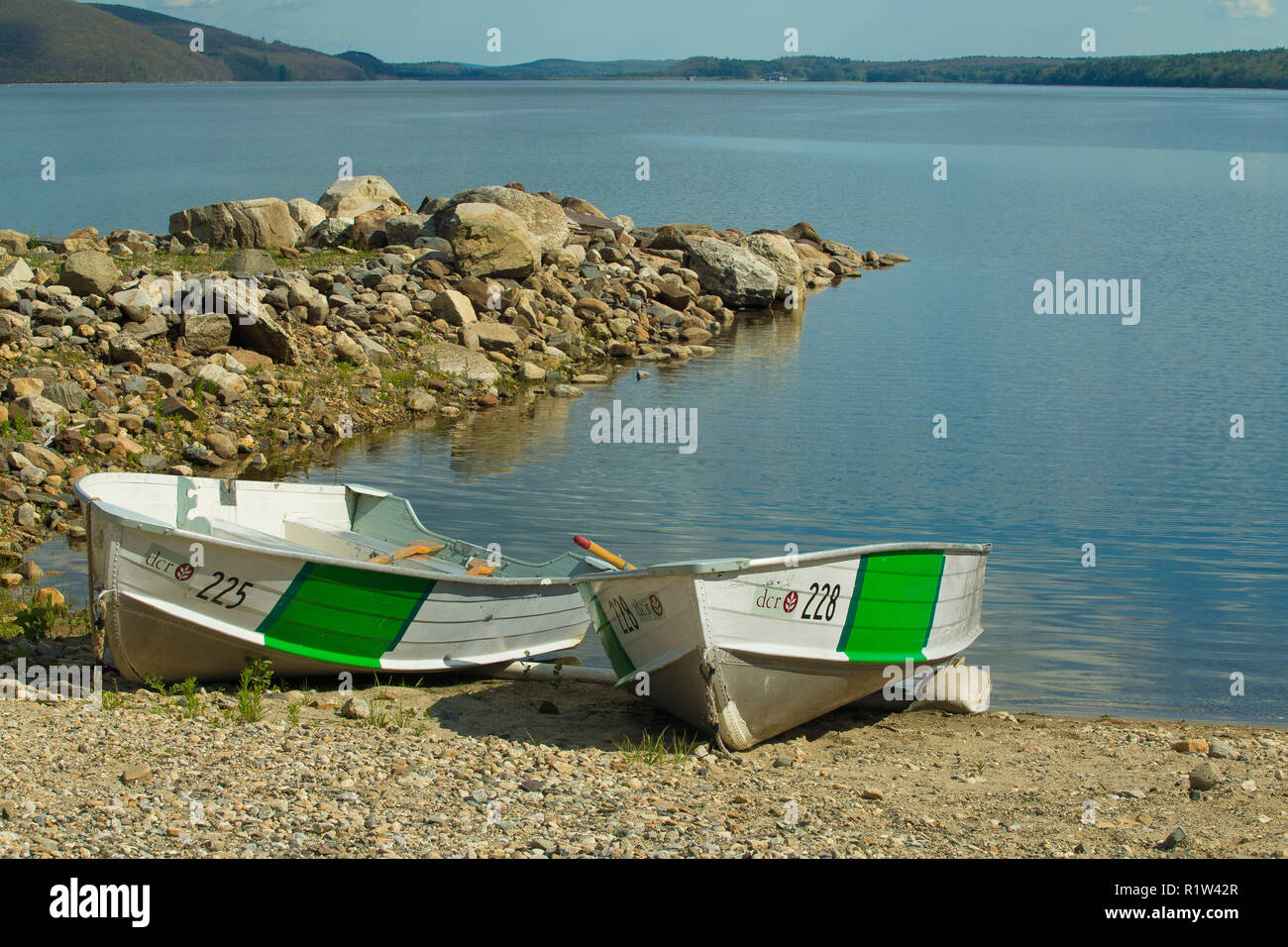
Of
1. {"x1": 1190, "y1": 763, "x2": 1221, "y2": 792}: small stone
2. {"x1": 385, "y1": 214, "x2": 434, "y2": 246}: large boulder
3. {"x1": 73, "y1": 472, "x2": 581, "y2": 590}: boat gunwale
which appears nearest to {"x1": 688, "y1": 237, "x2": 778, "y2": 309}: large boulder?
{"x1": 385, "y1": 214, "x2": 434, "y2": 246}: large boulder

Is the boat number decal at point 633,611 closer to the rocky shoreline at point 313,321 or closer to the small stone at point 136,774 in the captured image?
the small stone at point 136,774

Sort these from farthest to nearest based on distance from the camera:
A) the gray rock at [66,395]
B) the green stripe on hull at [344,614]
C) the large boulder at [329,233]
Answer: the large boulder at [329,233]
the gray rock at [66,395]
the green stripe on hull at [344,614]

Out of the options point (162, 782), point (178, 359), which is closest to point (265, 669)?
point (162, 782)

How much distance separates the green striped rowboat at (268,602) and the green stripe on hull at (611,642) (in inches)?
12.6

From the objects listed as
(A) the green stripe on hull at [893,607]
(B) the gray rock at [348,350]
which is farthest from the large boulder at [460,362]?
(A) the green stripe on hull at [893,607]

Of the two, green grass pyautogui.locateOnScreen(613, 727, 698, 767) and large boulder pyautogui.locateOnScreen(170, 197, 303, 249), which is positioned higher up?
large boulder pyautogui.locateOnScreen(170, 197, 303, 249)

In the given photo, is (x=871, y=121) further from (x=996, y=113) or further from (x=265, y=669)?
(x=265, y=669)

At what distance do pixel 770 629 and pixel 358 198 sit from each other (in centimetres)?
2936

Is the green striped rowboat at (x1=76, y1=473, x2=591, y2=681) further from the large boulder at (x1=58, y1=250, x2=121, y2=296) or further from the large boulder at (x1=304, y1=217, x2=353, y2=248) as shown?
the large boulder at (x1=304, y1=217, x2=353, y2=248)

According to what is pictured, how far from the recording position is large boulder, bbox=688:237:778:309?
3456 centimetres

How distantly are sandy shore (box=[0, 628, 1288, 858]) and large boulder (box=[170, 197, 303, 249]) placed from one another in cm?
2257

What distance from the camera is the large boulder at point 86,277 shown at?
21656mm
